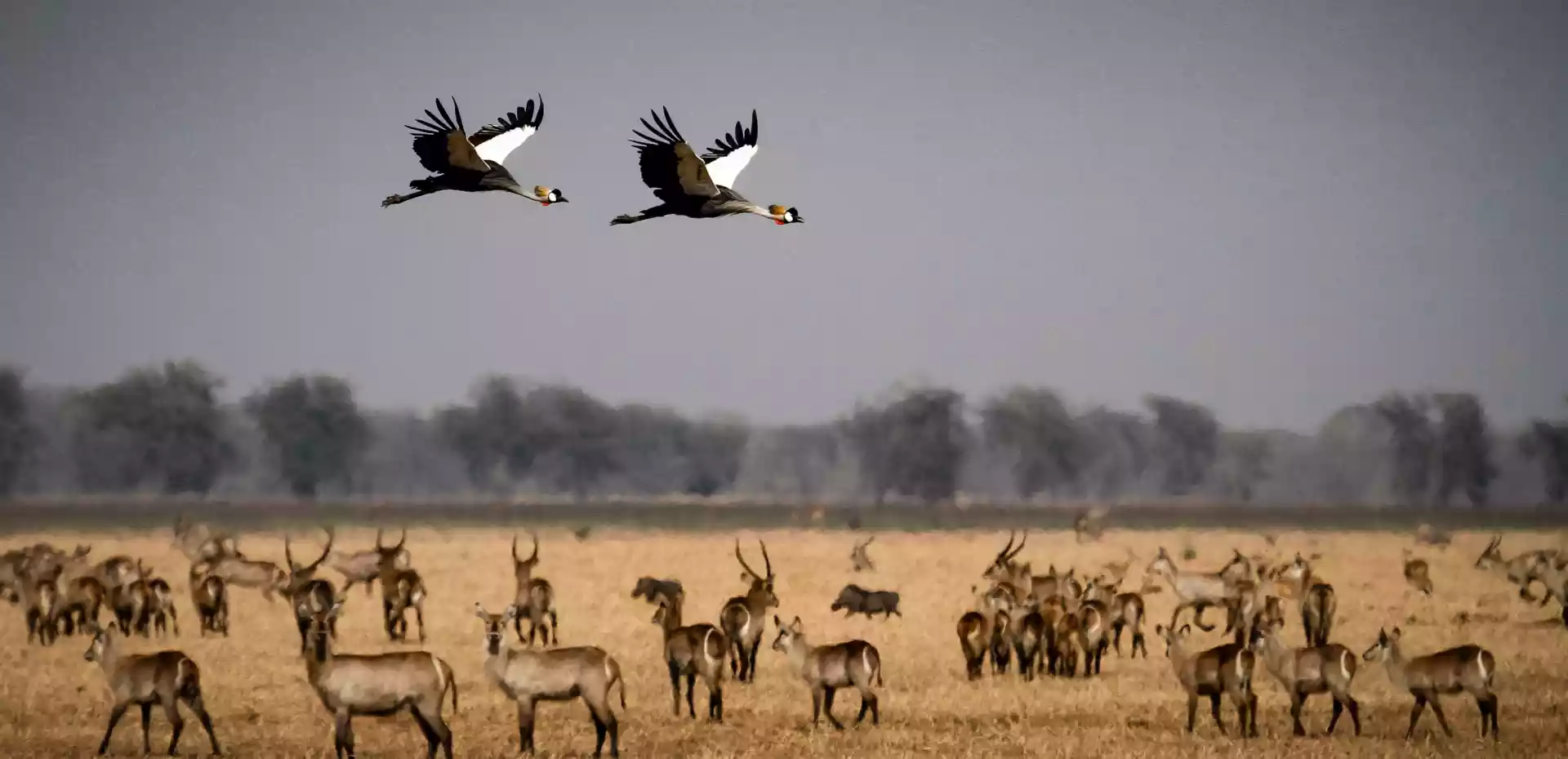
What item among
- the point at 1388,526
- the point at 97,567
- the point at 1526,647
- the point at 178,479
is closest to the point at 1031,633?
the point at 1526,647

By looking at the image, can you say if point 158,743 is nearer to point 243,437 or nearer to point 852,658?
point 852,658

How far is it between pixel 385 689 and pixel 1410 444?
396 feet

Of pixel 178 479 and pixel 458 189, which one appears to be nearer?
→ pixel 458 189

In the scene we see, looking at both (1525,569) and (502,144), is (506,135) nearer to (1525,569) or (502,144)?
(502,144)

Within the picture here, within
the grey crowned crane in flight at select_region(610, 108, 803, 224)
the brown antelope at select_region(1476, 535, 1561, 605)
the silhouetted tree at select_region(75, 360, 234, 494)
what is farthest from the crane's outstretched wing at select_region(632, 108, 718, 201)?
the silhouetted tree at select_region(75, 360, 234, 494)

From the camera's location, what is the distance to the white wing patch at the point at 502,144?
1827 cm

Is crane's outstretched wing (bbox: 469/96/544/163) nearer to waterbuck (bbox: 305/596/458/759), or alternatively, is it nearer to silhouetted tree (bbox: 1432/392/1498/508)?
waterbuck (bbox: 305/596/458/759)

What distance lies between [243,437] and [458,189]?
486 ft

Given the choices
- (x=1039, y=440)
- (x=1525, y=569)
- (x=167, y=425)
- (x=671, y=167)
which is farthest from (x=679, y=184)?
(x=1039, y=440)

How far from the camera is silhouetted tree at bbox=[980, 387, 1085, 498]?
136m

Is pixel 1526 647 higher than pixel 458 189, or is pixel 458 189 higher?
pixel 458 189

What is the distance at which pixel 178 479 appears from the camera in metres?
110

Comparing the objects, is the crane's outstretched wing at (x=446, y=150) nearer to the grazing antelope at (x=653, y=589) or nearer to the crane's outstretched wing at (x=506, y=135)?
the crane's outstretched wing at (x=506, y=135)

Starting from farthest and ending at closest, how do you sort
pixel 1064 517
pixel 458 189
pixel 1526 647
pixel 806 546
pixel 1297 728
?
1. pixel 1064 517
2. pixel 806 546
3. pixel 1526 647
4. pixel 458 189
5. pixel 1297 728
